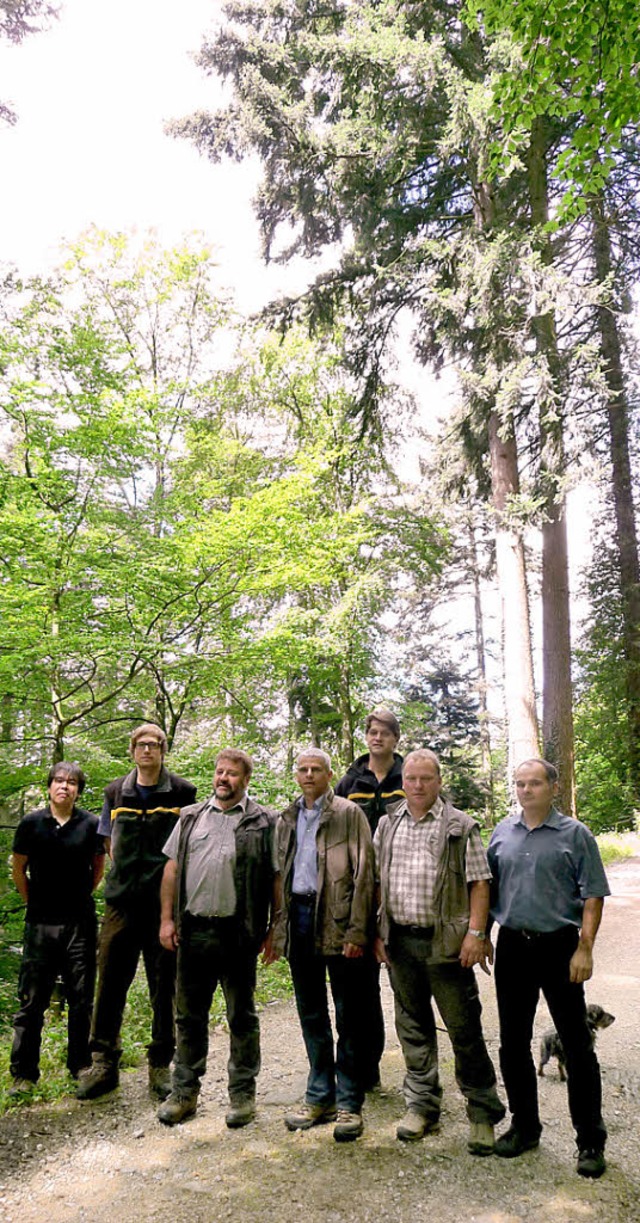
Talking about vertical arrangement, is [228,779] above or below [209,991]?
above

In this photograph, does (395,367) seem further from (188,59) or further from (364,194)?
(188,59)

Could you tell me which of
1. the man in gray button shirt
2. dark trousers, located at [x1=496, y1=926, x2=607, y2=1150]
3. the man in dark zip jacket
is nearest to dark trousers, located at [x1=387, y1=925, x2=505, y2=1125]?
dark trousers, located at [x1=496, y1=926, x2=607, y2=1150]

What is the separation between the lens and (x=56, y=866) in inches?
167

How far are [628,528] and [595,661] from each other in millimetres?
3284

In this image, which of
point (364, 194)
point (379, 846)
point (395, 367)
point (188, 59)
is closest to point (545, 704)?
point (395, 367)

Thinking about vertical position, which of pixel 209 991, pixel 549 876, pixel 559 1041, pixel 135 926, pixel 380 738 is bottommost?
pixel 559 1041

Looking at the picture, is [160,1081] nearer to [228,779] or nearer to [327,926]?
[327,926]

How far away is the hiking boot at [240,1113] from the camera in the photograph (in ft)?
11.7

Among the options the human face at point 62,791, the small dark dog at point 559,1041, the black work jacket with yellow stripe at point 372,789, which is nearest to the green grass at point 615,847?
the small dark dog at point 559,1041

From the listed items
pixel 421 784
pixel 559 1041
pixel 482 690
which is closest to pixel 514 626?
pixel 559 1041

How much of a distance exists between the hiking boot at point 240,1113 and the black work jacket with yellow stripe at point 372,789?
1.54 meters

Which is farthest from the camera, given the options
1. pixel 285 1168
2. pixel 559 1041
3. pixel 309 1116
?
pixel 559 1041

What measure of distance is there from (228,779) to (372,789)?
106cm

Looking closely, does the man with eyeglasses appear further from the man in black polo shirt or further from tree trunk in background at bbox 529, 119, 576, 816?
tree trunk in background at bbox 529, 119, 576, 816
